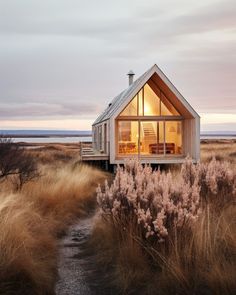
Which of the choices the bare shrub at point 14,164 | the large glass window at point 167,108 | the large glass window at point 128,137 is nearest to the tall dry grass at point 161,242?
the bare shrub at point 14,164

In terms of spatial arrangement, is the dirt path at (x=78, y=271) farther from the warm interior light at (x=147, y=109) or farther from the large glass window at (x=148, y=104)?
the warm interior light at (x=147, y=109)

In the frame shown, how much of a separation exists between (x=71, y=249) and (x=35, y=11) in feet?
32.3

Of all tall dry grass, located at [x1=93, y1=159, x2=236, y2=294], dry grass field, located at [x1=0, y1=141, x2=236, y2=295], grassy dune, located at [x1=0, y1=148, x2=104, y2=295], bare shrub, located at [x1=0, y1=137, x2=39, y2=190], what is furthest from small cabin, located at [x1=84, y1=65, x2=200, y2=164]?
tall dry grass, located at [x1=93, y1=159, x2=236, y2=294]

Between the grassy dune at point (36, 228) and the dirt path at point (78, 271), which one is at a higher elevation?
the grassy dune at point (36, 228)

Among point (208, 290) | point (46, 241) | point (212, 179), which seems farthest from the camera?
point (212, 179)

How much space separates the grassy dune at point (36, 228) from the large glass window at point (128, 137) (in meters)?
8.64

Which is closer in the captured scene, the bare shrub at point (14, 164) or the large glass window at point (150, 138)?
the bare shrub at point (14, 164)

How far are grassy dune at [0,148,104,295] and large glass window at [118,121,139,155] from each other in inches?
340

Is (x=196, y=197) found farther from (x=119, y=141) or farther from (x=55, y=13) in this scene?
(x=119, y=141)

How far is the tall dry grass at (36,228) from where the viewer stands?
507 cm

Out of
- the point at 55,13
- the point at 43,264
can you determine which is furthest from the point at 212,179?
the point at 55,13

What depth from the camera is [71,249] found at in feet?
23.4

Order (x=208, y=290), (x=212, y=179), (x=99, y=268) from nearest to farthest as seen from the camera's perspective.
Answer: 1. (x=208, y=290)
2. (x=99, y=268)
3. (x=212, y=179)

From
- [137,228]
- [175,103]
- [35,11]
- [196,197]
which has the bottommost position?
[137,228]
